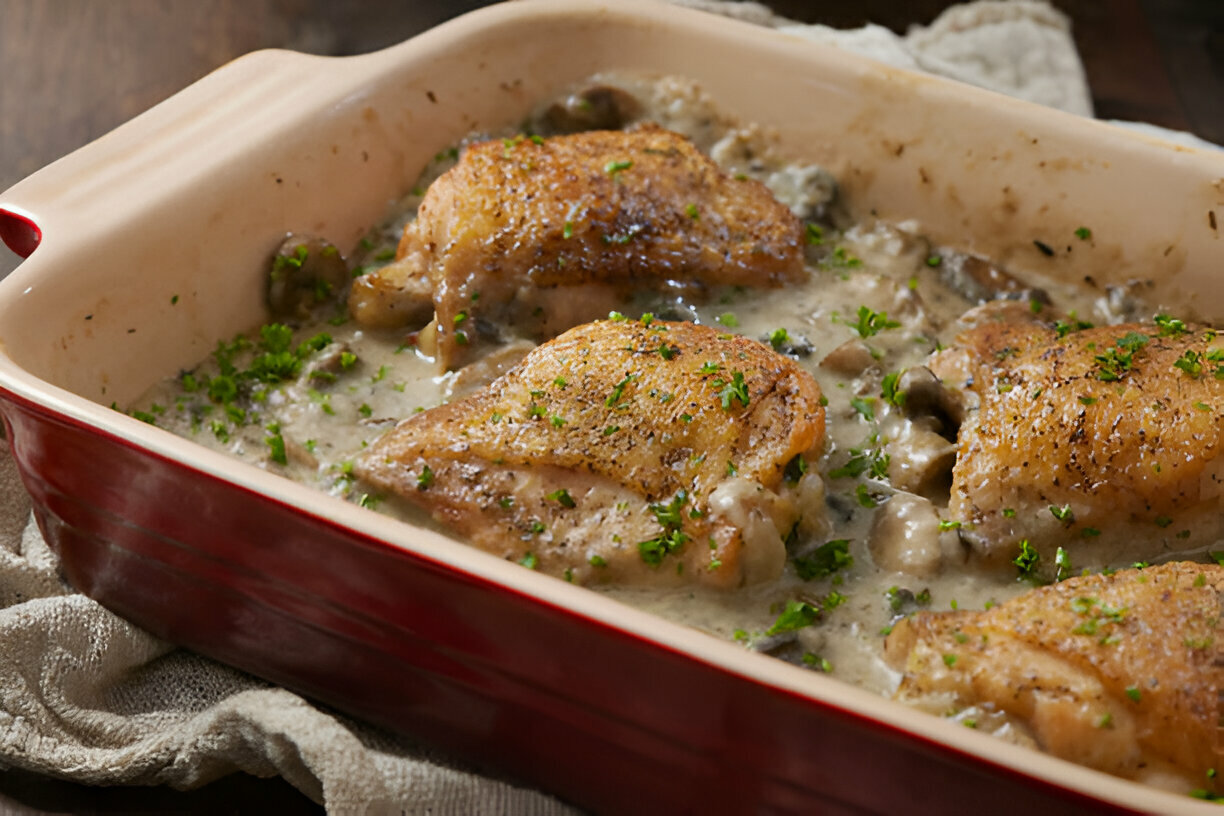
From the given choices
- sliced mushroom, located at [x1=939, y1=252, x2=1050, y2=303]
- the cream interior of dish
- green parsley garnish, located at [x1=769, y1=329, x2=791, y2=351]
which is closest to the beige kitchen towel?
the cream interior of dish

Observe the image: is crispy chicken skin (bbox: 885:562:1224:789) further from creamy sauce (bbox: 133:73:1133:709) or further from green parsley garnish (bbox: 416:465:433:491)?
green parsley garnish (bbox: 416:465:433:491)

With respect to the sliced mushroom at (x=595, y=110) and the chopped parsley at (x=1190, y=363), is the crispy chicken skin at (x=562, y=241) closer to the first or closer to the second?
the sliced mushroom at (x=595, y=110)

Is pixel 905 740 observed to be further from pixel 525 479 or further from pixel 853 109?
pixel 853 109

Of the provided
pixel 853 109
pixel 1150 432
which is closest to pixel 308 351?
pixel 853 109

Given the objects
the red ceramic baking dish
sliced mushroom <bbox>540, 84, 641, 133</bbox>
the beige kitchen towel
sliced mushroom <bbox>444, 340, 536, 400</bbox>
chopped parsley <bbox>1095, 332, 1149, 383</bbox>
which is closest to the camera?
the red ceramic baking dish

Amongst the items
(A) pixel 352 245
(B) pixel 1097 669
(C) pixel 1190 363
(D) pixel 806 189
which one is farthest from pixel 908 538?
(A) pixel 352 245

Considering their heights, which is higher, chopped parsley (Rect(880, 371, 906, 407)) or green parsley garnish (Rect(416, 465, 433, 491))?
chopped parsley (Rect(880, 371, 906, 407))
